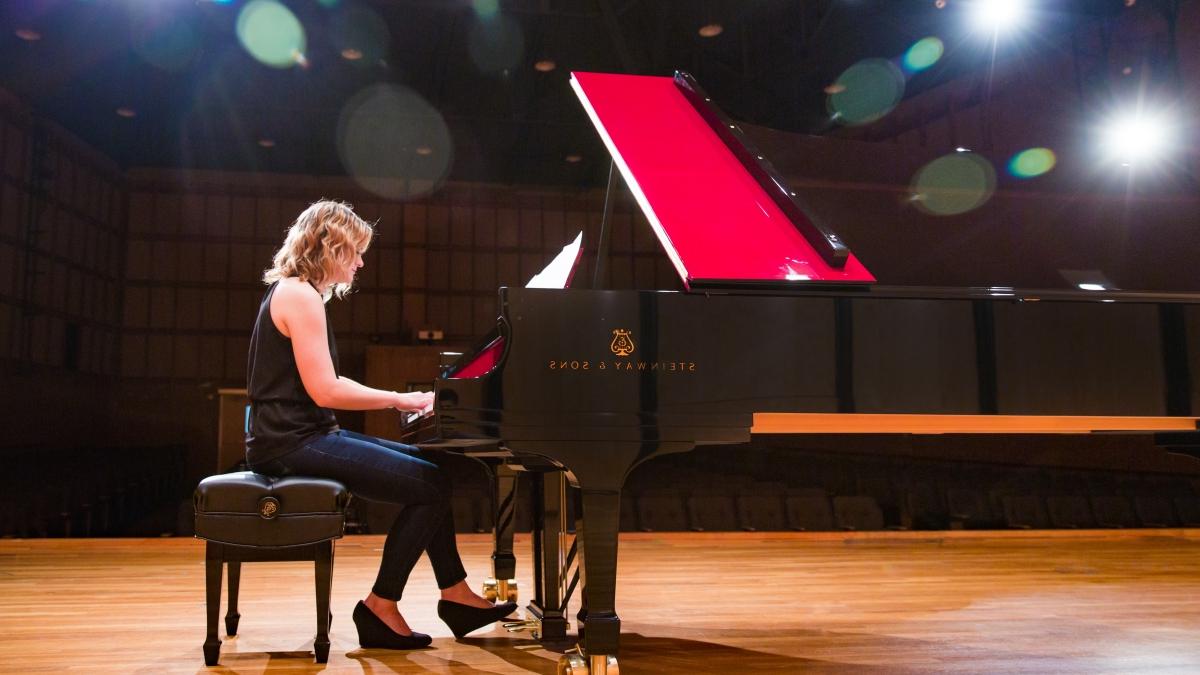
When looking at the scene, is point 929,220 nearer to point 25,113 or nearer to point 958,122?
point 958,122

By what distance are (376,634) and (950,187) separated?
8.12 ft

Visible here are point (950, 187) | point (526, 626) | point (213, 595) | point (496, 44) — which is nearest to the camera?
point (213, 595)

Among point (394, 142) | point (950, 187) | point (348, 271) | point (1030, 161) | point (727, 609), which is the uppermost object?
point (394, 142)

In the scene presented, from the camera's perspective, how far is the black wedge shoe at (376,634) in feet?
7.68

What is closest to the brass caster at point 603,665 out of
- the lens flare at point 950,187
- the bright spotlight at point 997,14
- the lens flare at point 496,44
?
the lens flare at point 950,187

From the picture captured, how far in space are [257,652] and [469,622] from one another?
56 centimetres

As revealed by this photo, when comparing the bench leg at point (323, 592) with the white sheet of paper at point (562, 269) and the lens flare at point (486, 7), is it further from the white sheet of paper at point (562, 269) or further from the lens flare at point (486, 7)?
the lens flare at point (486, 7)

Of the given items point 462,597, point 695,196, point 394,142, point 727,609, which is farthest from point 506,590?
point 394,142

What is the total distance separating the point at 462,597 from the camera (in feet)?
8.16

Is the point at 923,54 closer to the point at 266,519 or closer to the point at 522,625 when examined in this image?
the point at 522,625

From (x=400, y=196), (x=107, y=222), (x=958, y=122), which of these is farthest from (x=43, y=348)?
(x=958, y=122)

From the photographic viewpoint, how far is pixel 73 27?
8.78 metres

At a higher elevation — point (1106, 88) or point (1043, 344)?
point (1106, 88)

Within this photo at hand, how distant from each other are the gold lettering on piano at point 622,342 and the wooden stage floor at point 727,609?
0.85 m
